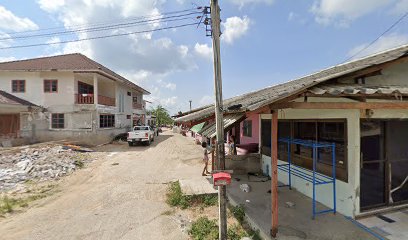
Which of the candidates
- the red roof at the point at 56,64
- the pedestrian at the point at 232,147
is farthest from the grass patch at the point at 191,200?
the red roof at the point at 56,64

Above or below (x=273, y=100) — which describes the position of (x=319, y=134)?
below

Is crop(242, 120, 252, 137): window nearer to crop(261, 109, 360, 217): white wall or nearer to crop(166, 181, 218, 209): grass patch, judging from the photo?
crop(166, 181, 218, 209): grass patch

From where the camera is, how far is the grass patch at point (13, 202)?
24.1ft

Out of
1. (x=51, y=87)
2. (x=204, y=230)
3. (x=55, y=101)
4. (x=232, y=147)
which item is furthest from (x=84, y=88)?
(x=204, y=230)

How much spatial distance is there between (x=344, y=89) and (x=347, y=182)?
271 cm

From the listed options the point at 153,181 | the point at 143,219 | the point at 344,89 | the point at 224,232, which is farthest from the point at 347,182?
the point at 153,181

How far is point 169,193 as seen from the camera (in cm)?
859

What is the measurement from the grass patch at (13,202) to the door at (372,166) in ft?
31.9

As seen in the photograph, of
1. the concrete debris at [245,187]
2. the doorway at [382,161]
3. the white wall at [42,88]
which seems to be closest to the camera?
the doorway at [382,161]

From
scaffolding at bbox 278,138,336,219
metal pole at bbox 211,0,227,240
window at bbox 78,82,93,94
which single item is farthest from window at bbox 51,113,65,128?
metal pole at bbox 211,0,227,240

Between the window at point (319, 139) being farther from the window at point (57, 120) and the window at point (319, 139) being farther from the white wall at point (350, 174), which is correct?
the window at point (57, 120)

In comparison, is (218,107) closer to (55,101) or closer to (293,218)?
(293,218)

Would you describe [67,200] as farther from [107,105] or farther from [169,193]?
[107,105]

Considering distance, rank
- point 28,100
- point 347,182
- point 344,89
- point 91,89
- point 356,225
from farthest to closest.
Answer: point 91,89
point 28,100
point 347,182
point 356,225
point 344,89
